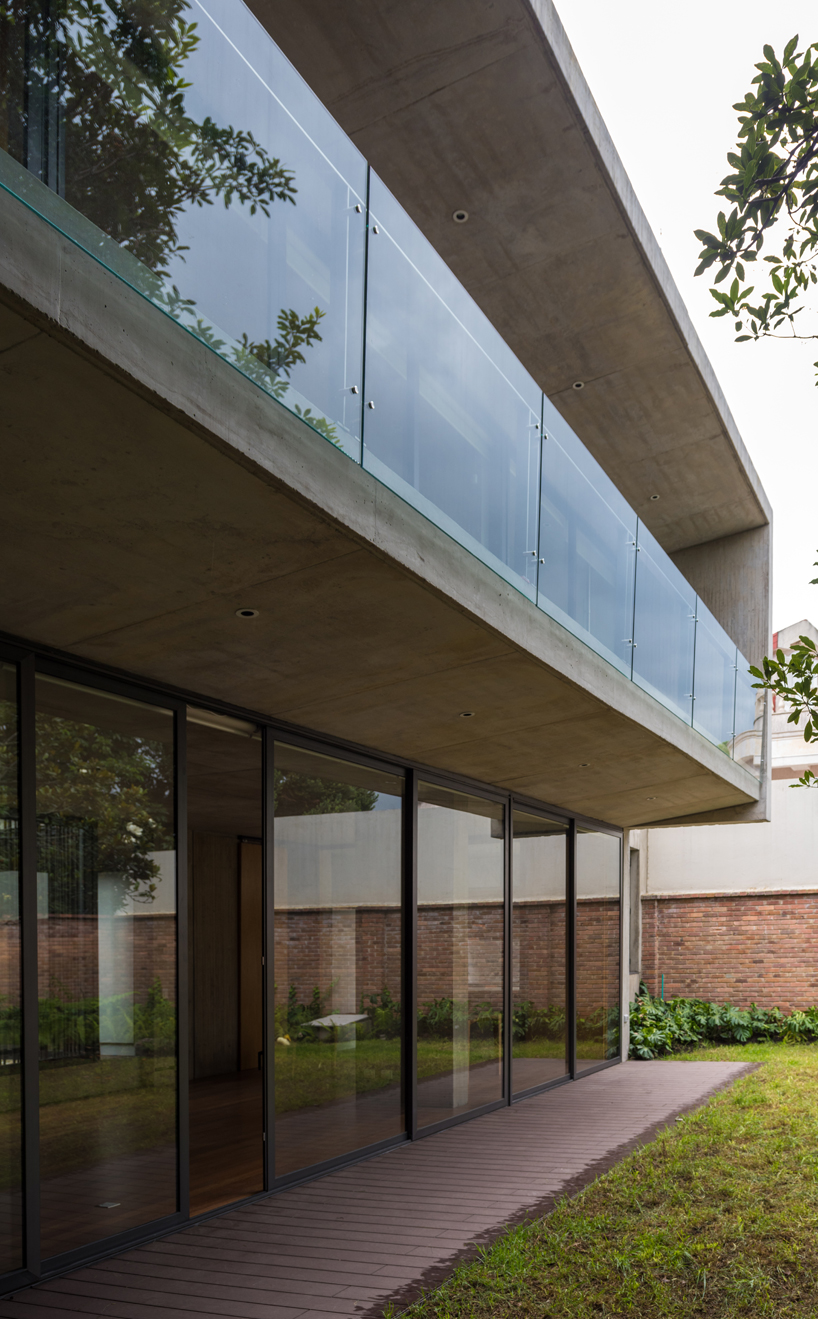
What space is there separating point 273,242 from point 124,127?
682mm

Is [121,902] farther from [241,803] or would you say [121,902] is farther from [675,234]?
[675,234]

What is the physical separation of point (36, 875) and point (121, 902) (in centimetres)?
65

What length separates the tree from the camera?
3076mm

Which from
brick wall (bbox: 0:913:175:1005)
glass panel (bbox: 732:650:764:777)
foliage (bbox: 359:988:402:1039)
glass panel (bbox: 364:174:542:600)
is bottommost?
foliage (bbox: 359:988:402:1039)

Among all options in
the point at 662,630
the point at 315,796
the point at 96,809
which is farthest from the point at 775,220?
the point at 662,630

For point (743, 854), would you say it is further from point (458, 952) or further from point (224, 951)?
point (458, 952)

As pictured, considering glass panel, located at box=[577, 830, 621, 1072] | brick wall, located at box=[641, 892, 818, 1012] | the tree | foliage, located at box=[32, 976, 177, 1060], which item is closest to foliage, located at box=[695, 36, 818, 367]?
the tree

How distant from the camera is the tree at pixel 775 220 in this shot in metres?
3.08

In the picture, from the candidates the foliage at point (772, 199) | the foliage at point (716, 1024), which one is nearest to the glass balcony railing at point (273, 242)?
the foliage at point (772, 199)

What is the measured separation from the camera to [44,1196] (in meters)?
4.68

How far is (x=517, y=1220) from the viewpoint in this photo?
5668 mm

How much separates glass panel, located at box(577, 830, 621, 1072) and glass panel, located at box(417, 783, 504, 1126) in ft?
7.87

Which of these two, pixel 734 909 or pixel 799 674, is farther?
pixel 734 909

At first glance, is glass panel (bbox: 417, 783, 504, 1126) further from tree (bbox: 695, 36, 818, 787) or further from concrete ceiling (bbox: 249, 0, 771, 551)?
tree (bbox: 695, 36, 818, 787)
